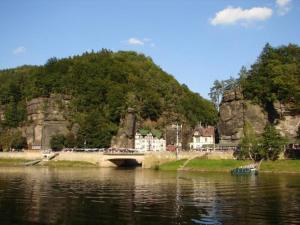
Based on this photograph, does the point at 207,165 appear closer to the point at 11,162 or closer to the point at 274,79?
the point at 274,79

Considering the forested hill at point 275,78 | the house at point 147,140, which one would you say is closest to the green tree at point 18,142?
the house at point 147,140

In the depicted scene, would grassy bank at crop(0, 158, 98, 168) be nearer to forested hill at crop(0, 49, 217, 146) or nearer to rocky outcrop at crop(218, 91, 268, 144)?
forested hill at crop(0, 49, 217, 146)

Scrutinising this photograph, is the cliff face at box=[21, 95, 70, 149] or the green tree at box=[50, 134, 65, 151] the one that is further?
the cliff face at box=[21, 95, 70, 149]

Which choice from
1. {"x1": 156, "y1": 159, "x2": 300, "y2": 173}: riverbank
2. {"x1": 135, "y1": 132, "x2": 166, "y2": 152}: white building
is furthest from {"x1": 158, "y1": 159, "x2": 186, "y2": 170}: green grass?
{"x1": 135, "y1": 132, "x2": 166, "y2": 152}: white building

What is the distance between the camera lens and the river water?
40.4 meters

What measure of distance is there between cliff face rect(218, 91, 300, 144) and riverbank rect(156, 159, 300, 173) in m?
21.4

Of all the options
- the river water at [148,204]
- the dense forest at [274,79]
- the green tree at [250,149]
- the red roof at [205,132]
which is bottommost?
the river water at [148,204]

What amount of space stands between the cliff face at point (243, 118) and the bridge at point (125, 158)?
Result: 27.6 metres

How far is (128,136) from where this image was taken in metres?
158

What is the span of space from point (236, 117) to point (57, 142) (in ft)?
184

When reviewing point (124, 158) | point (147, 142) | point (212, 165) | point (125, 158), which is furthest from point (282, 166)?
Answer: point (147, 142)

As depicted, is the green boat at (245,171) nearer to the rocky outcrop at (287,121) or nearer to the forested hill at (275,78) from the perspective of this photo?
the rocky outcrop at (287,121)

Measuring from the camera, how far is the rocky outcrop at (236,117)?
137m

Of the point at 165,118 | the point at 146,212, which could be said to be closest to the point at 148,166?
the point at 165,118
